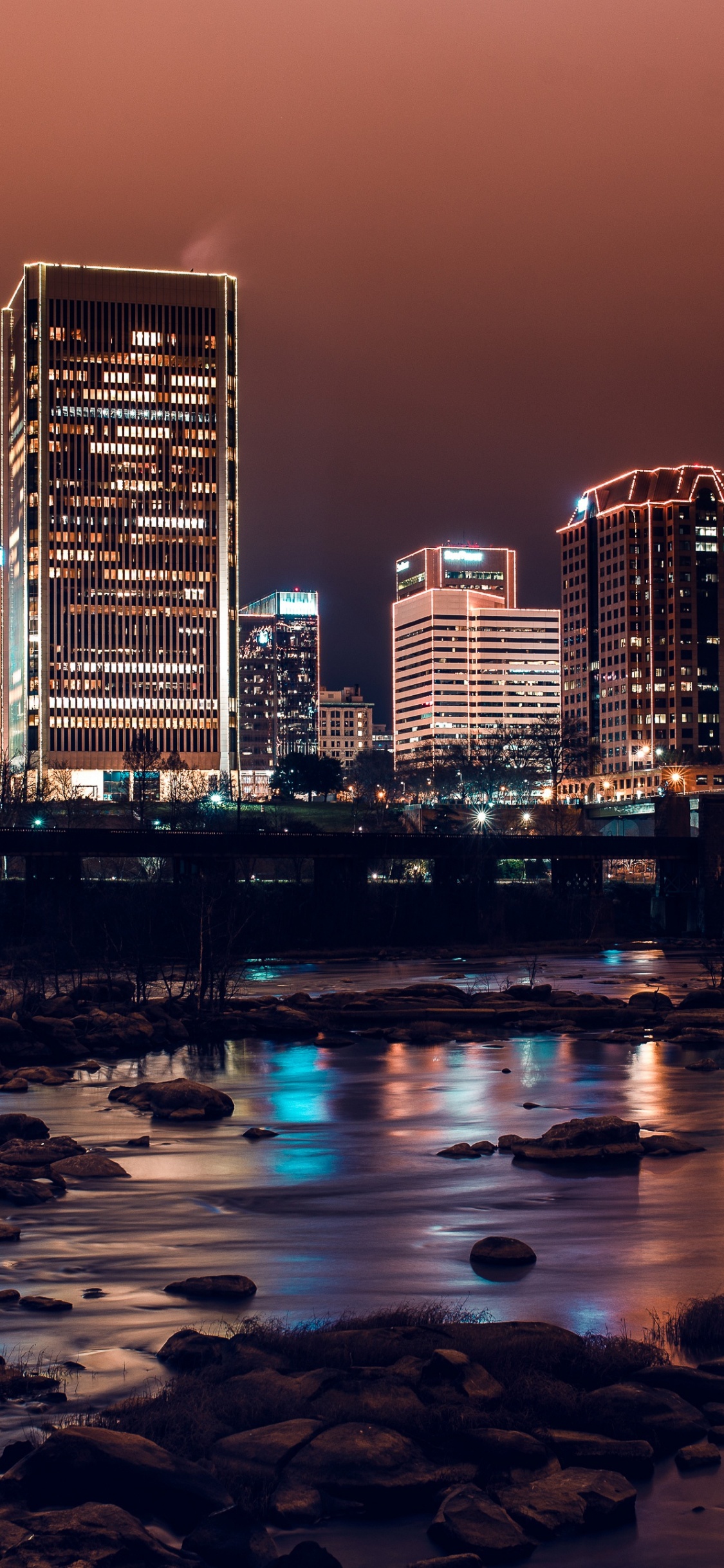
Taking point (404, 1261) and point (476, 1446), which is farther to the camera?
point (404, 1261)

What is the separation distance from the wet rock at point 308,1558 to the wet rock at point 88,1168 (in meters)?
21.3

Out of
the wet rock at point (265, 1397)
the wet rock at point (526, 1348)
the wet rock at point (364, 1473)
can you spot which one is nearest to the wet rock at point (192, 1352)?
the wet rock at point (265, 1397)

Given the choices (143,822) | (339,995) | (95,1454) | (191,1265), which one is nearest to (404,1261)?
(191,1265)

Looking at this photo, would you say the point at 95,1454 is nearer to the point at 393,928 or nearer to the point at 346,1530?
the point at 346,1530

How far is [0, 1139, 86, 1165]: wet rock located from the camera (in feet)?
121

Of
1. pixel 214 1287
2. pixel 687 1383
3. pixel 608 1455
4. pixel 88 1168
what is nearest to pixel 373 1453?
pixel 608 1455

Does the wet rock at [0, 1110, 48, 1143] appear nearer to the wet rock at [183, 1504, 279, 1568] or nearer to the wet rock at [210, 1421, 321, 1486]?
the wet rock at [210, 1421, 321, 1486]

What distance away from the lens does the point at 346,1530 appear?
1673 centimetres

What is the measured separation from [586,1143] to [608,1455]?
21.9 metres

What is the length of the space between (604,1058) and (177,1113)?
20.4 m

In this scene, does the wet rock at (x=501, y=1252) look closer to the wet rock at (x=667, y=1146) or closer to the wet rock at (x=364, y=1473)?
the wet rock at (x=364, y=1473)

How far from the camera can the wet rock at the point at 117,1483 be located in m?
16.5

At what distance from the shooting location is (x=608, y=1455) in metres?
17.9

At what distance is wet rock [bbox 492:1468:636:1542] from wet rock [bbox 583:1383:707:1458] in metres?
1.28
